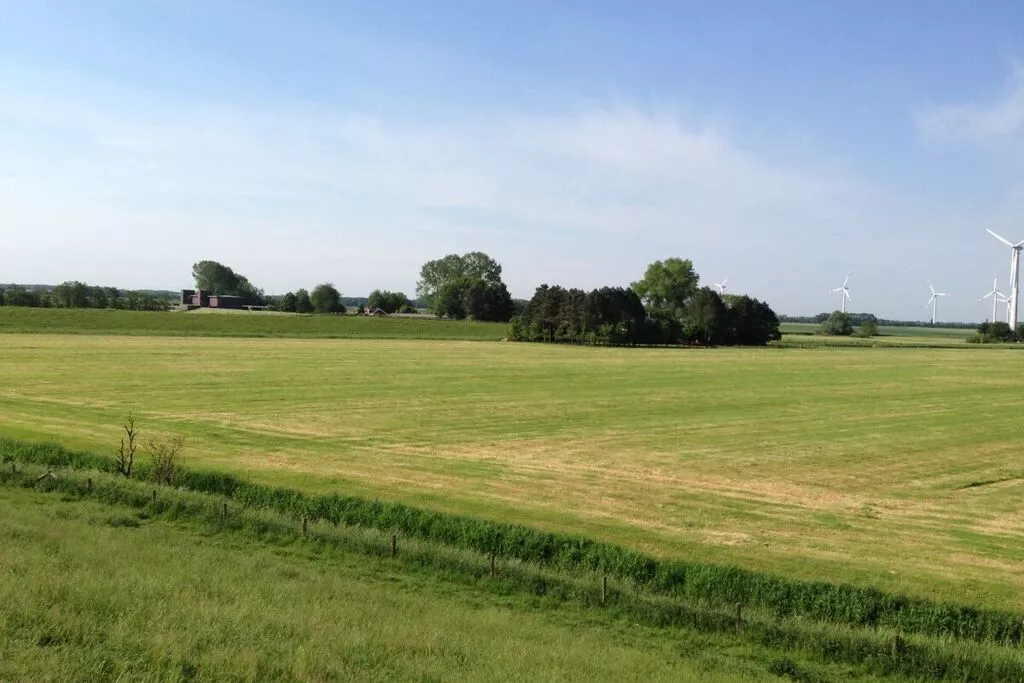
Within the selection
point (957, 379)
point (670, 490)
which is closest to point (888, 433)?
point (670, 490)

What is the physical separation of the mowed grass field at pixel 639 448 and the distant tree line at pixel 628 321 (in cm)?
6611

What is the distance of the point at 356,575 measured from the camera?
14.2 meters

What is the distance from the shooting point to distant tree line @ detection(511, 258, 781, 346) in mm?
131125

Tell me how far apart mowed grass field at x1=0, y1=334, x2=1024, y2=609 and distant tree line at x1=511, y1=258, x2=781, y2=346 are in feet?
217

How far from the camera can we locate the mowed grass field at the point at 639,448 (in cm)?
Result: 1825

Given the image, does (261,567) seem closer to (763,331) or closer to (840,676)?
(840,676)

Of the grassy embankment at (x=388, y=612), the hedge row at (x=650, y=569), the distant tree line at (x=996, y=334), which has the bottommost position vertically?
the hedge row at (x=650, y=569)

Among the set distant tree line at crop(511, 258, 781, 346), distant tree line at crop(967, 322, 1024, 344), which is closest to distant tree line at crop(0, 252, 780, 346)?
distant tree line at crop(511, 258, 781, 346)

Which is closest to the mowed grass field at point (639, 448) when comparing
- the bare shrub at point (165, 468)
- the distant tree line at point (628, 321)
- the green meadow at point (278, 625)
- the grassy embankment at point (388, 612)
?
the bare shrub at point (165, 468)

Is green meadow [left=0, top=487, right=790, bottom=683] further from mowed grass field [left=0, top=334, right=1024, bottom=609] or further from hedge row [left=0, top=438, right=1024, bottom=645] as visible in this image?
mowed grass field [left=0, top=334, right=1024, bottom=609]

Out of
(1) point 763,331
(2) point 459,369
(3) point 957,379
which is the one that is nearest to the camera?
(2) point 459,369

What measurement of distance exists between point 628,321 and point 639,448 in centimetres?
10239

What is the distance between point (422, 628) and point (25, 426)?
84.2ft

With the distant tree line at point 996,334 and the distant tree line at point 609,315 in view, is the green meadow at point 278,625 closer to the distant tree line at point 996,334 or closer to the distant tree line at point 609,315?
the distant tree line at point 609,315
